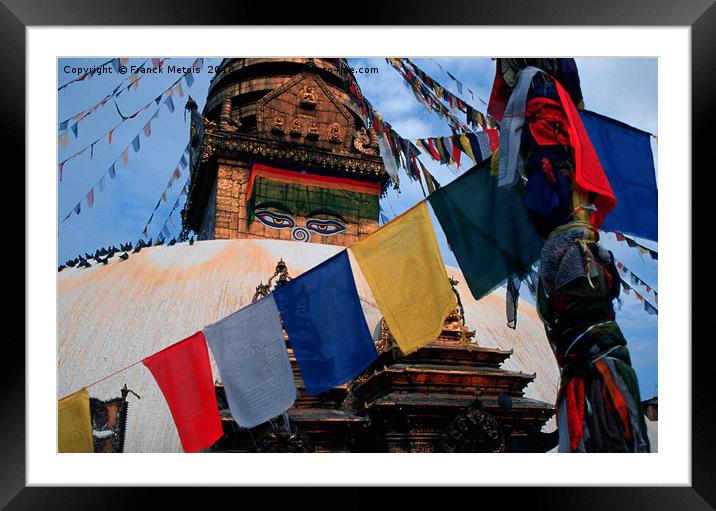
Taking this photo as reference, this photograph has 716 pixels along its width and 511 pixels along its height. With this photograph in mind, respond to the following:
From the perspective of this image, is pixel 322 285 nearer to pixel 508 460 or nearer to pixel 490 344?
pixel 508 460

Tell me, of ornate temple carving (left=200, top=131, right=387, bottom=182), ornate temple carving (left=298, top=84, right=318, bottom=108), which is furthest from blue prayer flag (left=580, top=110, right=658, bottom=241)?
ornate temple carving (left=298, top=84, right=318, bottom=108)

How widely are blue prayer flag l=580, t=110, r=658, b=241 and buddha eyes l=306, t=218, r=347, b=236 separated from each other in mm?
4207

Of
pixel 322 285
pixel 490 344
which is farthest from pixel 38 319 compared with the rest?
pixel 490 344

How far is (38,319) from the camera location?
6.12m

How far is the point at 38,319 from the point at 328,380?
209 centimetres

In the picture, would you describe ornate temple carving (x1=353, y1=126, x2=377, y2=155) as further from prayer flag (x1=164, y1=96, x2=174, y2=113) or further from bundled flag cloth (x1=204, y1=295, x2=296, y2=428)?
bundled flag cloth (x1=204, y1=295, x2=296, y2=428)

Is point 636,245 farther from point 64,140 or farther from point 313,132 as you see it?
point 64,140

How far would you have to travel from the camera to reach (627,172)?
21.5ft

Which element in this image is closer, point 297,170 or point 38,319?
point 38,319

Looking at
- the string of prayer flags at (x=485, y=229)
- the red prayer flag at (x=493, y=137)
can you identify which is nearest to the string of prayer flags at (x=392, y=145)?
the red prayer flag at (x=493, y=137)

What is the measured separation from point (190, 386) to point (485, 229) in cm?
244

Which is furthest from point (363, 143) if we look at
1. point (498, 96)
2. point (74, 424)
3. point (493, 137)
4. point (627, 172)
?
point (74, 424)

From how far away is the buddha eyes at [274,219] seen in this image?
10070 millimetres

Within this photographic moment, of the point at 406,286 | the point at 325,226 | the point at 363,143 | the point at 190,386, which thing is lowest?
the point at 190,386
